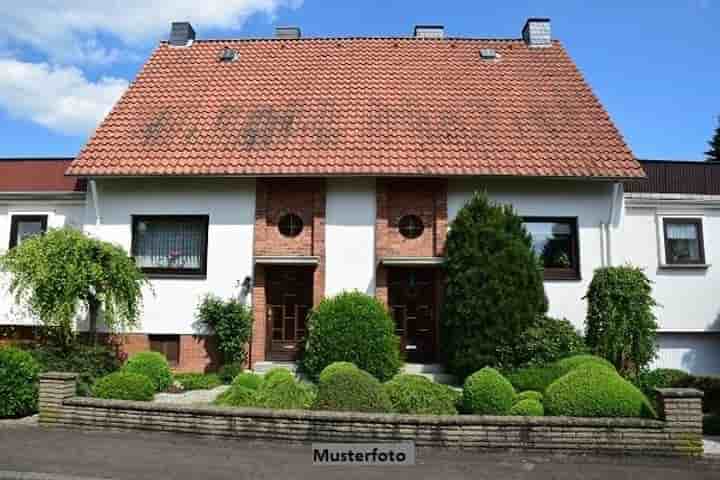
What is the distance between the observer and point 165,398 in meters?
10.2

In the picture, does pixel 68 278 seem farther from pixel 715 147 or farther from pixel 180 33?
pixel 715 147

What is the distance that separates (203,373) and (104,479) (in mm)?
7019

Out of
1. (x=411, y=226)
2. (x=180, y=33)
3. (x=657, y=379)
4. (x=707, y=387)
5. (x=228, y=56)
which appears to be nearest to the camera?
(x=707, y=387)

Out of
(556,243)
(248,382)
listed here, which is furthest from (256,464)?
(556,243)

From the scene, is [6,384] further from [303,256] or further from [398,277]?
[398,277]

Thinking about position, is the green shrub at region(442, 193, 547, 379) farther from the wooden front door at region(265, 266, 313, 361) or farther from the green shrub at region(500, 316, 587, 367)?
the wooden front door at region(265, 266, 313, 361)

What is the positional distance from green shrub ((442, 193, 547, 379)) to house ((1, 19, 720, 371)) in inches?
36.9

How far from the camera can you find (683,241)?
13977 millimetres

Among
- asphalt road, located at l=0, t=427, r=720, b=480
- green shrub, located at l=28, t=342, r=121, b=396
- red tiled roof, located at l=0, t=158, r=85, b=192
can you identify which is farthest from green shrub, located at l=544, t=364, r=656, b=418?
red tiled roof, located at l=0, t=158, r=85, b=192

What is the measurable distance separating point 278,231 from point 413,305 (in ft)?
12.6

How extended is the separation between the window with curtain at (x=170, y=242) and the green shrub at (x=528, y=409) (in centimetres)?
864

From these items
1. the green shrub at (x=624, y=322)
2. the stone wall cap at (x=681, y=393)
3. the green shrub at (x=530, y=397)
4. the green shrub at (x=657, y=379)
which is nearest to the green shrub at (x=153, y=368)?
the green shrub at (x=530, y=397)

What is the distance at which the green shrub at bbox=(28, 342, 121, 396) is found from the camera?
34.2 ft

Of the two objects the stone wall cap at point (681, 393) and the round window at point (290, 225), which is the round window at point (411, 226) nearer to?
the round window at point (290, 225)
